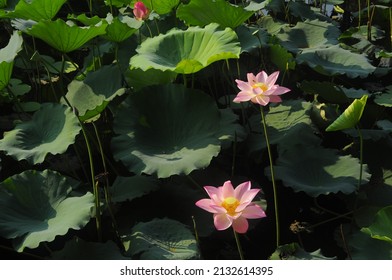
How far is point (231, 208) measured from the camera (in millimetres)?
1106

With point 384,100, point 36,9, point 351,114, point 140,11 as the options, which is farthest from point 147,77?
point 384,100

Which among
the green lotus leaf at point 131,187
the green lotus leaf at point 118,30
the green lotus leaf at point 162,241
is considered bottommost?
the green lotus leaf at point 131,187

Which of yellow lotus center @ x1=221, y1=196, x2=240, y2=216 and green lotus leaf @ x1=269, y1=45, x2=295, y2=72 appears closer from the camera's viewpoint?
yellow lotus center @ x1=221, y1=196, x2=240, y2=216

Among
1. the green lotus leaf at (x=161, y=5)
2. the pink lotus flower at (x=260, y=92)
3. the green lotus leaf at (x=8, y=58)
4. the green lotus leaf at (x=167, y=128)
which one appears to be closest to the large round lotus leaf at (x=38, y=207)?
the green lotus leaf at (x=167, y=128)

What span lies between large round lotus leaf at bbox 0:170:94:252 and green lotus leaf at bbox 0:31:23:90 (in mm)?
304

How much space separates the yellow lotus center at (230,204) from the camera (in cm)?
110

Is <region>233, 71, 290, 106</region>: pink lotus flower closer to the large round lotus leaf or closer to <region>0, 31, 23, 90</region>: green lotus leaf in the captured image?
the large round lotus leaf

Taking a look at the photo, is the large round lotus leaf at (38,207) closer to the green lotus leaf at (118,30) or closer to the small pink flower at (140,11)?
the green lotus leaf at (118,30)

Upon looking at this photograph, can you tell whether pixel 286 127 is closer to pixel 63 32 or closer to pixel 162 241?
pixel 162 241

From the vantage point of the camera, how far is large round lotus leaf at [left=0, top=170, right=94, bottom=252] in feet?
4.14

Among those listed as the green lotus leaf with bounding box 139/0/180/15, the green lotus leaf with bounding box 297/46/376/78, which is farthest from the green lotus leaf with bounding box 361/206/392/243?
the green lotus leaf with bounding box 139/0/180/15

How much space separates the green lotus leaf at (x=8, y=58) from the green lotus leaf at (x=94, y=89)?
8.3 inches

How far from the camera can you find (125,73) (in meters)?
1.72
